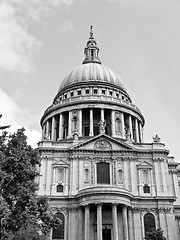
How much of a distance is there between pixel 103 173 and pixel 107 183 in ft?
5.31


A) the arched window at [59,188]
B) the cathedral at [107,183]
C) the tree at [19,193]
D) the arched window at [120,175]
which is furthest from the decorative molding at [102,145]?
the tree at [19,193]

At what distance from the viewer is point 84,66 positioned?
7188 centimetres

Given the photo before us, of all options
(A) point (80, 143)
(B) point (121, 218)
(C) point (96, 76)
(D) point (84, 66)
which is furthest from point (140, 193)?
(D) point (84, 66)

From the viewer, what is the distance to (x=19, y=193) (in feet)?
70.5

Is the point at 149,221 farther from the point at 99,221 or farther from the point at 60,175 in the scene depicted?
the point at 60,175

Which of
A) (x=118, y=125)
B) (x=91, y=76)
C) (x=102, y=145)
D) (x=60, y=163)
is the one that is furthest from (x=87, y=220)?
A: (x=91, y=76)

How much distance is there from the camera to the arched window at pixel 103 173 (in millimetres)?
46206

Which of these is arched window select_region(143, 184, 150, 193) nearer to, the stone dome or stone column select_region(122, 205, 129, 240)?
stone column select_region(122, 205, 129, 240)

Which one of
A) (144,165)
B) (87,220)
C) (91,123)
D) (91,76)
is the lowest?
(87,220)

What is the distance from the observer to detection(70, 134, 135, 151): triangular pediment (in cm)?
4806

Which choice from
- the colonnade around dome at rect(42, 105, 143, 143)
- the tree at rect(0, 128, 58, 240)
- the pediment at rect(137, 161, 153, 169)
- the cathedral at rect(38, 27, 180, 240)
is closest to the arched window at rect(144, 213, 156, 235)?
the cathedral at rect(38, 27, 180, 240)

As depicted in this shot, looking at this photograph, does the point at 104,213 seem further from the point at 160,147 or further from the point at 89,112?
the point at 89,112

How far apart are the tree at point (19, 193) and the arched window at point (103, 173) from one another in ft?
77.8

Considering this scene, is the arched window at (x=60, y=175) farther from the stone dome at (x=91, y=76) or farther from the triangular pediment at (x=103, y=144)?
the stone dome at (x=91, y=76)
